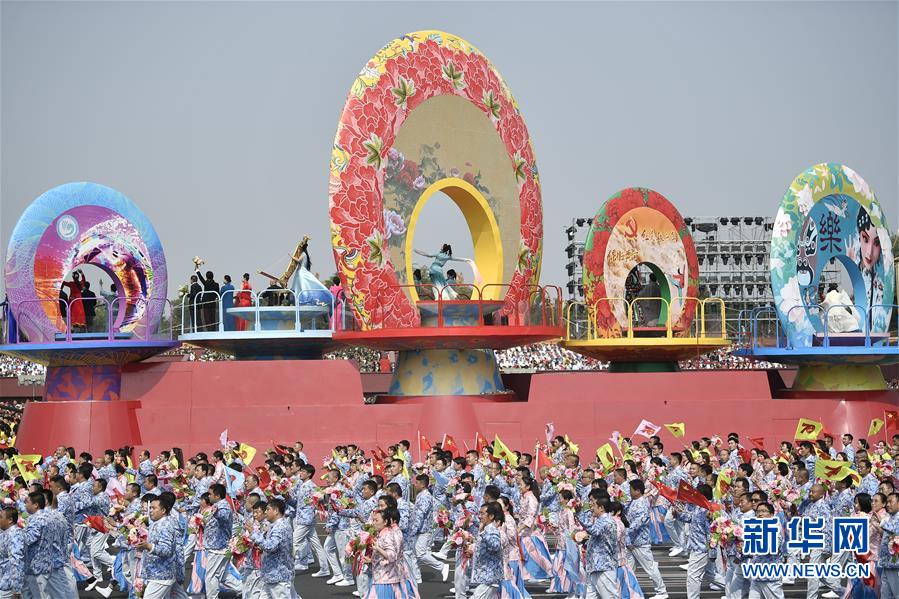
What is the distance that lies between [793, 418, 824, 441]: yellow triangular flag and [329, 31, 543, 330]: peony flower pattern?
23.7ft

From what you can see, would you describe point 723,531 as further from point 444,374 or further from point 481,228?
point 481,228

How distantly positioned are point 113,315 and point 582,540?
16.1 meters

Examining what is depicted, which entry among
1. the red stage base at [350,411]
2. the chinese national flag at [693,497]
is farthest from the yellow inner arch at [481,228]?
→ the chinese national flag at [693,497]

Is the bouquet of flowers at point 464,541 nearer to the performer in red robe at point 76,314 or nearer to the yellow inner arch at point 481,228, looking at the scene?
the yellow inner arch at point 481,228

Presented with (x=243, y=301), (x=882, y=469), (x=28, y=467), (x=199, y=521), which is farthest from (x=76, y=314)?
(x=882, y=469)

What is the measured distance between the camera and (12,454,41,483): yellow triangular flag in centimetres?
2033

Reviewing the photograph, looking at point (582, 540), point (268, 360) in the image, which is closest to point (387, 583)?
point (582, 540)

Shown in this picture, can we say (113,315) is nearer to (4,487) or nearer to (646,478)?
(4,487)

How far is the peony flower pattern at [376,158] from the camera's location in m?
27.8

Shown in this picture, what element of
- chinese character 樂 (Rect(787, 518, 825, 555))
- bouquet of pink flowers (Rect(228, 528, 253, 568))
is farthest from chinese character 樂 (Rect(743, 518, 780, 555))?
bouquet of pink flowers (Rect(228, 528, 253, 568))

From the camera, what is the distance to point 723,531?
15711mm

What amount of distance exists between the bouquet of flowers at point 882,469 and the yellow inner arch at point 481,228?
10.5m

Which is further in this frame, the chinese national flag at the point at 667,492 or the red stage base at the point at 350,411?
the red stage base at the point at 350,411

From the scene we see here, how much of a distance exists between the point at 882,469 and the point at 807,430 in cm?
511
